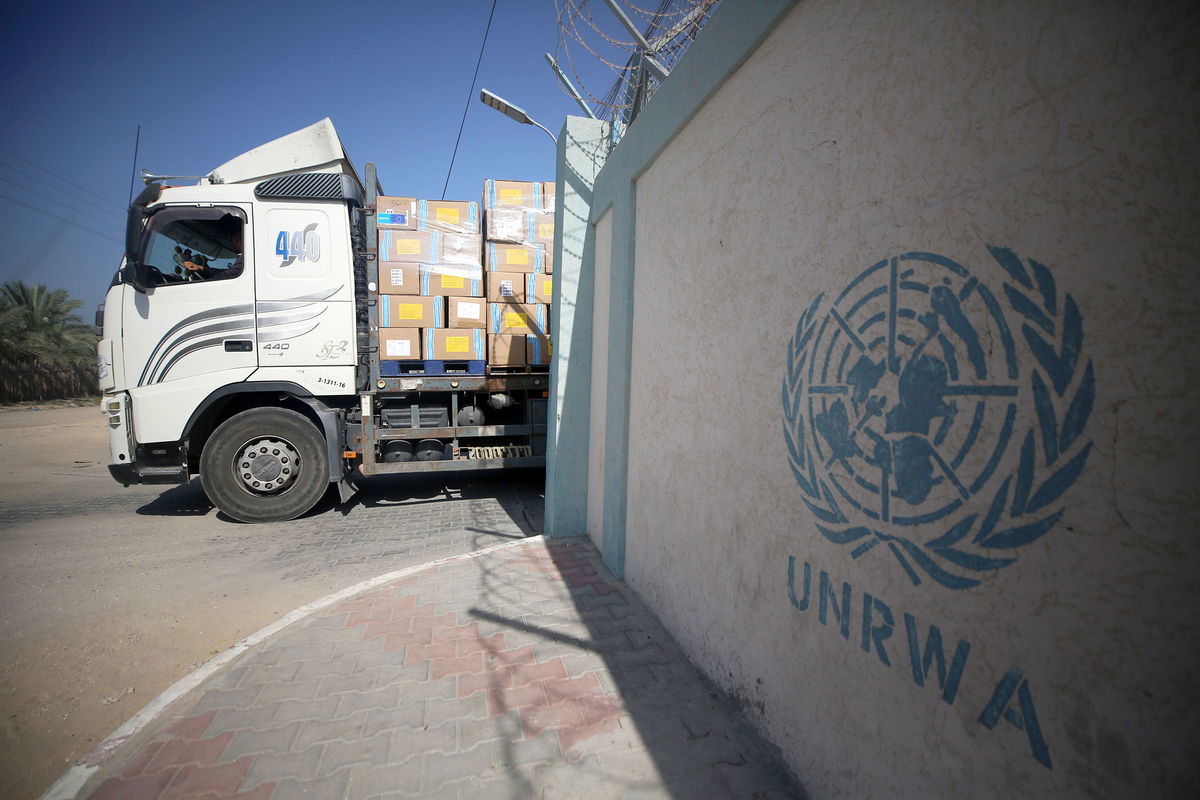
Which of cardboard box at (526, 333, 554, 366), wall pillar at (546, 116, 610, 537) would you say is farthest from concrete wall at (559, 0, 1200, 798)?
cardboard box at (526, 333, 554, 366)

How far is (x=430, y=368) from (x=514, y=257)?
1690 mm

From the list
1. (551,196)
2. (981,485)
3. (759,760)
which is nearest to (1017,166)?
(981,485)

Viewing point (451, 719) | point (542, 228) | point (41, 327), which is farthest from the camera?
point (41, 327)

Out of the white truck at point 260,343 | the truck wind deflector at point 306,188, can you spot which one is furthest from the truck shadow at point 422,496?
the truck wind deflector at point 306,188

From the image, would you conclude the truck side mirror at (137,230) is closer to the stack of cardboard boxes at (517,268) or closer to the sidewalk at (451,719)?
the stack of cardboard boxes at (517,268)

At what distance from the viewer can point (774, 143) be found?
1.87 m

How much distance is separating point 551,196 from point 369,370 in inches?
122

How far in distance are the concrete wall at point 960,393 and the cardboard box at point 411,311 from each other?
4232 mm

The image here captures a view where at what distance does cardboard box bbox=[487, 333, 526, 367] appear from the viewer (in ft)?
19.4

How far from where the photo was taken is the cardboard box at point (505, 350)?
590 cm

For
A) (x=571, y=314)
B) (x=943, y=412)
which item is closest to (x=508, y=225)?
(x=571, y=314)

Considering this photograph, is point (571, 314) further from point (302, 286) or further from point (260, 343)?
point (260, 343)

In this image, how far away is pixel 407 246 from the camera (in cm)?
559

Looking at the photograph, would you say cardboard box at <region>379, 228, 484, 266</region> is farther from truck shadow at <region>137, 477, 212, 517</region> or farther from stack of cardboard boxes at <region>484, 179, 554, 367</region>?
truck shadow at <region>137, 477, 212, 517</region>
